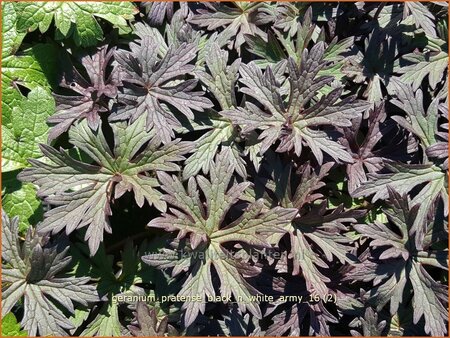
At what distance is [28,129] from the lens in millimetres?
2006

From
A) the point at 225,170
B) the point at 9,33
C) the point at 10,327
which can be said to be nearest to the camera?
the point at 225,170

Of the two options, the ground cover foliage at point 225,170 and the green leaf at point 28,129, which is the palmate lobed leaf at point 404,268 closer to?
the ground cover foliage at point 225,170

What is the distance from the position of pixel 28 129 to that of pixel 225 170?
75cm

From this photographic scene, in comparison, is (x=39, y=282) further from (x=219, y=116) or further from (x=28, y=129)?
(x=219, y=116)

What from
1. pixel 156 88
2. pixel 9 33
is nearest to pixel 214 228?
pixel 156 88

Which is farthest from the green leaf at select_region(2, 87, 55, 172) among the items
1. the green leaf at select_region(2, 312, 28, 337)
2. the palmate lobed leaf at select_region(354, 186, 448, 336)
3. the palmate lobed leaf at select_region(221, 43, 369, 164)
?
the palmate lobed leaf at select_region(354, 186, 448, 336)

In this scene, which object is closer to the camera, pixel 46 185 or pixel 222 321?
pixel 46 185

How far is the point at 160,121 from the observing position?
1874mm

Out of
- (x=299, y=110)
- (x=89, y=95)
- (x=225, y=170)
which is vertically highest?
(x=89, y=95)

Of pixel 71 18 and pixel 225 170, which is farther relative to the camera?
pixel 71 18

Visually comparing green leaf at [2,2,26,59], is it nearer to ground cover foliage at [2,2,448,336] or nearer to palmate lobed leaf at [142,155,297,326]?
ground cover foliage at [2,2,448,336]

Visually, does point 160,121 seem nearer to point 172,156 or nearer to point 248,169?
point 172,156

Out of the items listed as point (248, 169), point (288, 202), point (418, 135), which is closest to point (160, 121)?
point (248, 169)

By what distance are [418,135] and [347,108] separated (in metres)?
0.27
